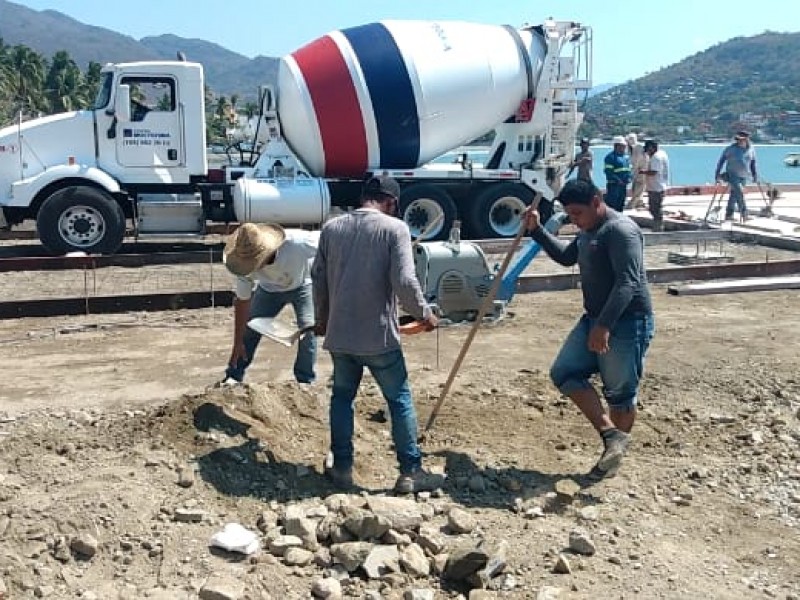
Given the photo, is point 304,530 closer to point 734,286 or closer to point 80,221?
A: point 734,286

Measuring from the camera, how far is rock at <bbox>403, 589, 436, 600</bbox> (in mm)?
3678

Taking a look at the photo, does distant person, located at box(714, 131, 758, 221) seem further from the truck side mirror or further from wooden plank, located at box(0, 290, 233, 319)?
wooden plank, located at box(0, 290, 233, 319)

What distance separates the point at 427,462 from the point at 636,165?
1348 cm

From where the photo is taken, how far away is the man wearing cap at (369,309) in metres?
4.50

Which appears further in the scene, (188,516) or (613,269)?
(613,269)

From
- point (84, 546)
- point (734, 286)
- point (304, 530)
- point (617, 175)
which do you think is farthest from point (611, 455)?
point (617, 175)

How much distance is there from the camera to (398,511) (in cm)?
427

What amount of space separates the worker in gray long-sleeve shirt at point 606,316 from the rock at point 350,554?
1538 millimetres

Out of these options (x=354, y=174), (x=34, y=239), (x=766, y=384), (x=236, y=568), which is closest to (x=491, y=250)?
(x=354, y=174)

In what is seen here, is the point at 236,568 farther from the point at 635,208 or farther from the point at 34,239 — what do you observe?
the point at 635,208

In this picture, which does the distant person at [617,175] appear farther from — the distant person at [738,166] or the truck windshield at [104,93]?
the truck windshield at [104,93]

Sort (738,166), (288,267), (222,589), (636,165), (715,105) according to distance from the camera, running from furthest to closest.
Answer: (715,105)
(636,165)
(738,166)
(288,267)
(222,589)

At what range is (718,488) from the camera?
498cm

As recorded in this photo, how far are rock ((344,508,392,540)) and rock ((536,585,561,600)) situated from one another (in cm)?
73
